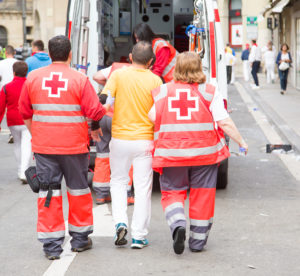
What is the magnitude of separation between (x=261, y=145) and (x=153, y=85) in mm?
6975

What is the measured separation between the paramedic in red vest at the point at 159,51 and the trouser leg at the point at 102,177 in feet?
4.13

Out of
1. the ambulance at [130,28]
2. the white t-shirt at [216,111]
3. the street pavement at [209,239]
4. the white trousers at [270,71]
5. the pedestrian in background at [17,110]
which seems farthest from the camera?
the white trousers at [270,71]

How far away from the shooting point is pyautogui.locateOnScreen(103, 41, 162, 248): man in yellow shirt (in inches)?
223

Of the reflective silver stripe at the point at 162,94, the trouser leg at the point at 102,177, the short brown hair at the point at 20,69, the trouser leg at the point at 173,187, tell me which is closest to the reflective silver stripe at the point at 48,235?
the trouser leg at the point at 173,187

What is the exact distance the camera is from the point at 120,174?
19.2 ft

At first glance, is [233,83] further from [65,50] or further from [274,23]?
[65,50]

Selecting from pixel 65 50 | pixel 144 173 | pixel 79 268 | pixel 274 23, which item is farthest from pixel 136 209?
pixel 274 23

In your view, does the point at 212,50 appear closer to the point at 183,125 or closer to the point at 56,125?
the point at 183,125

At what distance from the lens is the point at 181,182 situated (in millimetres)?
5539

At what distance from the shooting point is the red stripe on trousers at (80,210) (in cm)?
556

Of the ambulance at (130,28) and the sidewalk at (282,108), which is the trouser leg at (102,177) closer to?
the ambulance at (130,28)

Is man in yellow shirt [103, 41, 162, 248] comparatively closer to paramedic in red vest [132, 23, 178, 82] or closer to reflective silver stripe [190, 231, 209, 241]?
reflective silver stripe [190, 231, 209, 241]

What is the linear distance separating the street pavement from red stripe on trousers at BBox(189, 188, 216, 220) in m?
0.31

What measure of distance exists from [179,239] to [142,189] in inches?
23.9
